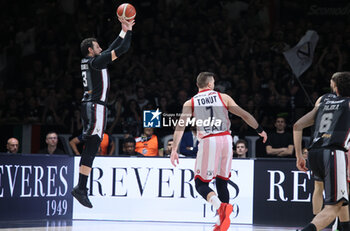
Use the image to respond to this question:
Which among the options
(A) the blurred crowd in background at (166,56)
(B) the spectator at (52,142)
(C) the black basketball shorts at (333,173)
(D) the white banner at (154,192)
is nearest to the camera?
Result: (C) the black basketball shorts at (333,173)

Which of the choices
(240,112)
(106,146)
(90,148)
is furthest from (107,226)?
(240,112)

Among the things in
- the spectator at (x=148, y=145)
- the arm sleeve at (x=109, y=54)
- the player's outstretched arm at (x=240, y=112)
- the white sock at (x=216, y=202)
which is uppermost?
the arm sleeve at (x=109, y=54)

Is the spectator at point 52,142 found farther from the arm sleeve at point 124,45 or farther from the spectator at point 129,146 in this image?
the arm sleeve at point 124,45

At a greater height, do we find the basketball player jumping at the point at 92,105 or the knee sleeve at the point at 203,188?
the basketball player jumping at the point at 92,105

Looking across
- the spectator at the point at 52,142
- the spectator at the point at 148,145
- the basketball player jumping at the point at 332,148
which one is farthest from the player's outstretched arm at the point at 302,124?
the spectator at the point at 52,142

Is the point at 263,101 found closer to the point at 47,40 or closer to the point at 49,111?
the point at 49,111

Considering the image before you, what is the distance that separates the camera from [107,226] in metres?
9.64

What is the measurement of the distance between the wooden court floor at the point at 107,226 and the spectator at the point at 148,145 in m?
1.64

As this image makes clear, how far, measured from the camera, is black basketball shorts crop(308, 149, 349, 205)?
21.4 ft

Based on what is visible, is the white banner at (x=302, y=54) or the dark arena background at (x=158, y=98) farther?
the white banner at (x=302, y=54)

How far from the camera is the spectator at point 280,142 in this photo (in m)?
11.2

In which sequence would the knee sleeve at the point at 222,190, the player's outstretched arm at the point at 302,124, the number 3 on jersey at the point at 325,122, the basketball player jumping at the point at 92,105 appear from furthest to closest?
1. the basketball player jumping at the point at 92,105
2. the knee sleeve at the point at 222,190
3. the player's outstretched arm at the point at 302,124
4. the number 3 on jersey at the point at 325,122

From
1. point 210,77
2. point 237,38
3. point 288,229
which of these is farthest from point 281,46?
point 210,77

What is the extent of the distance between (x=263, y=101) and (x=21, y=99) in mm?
5444
